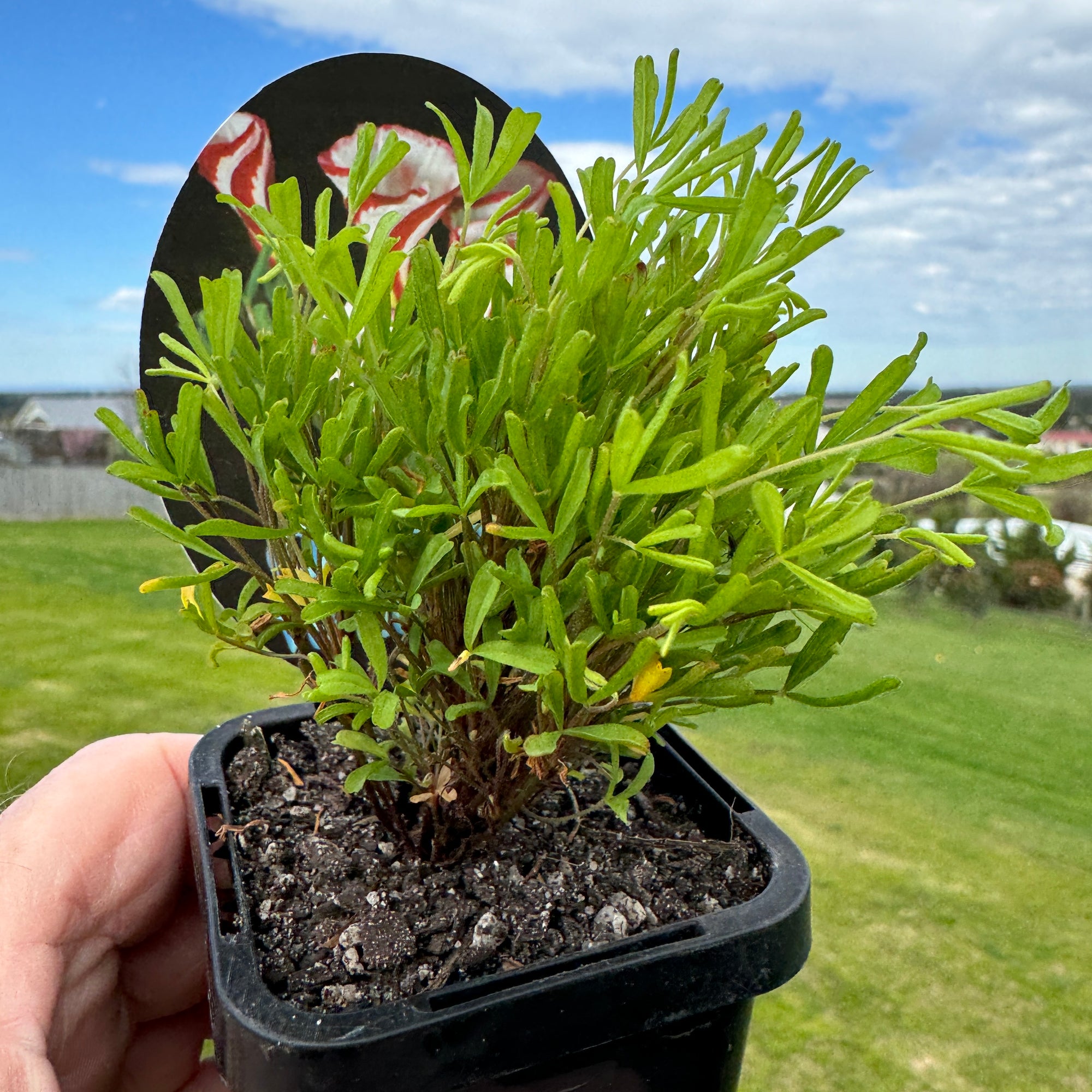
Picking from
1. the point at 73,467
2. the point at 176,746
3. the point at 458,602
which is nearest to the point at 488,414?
the point at 458,602

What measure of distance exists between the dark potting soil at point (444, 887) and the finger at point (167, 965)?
4.8 inches

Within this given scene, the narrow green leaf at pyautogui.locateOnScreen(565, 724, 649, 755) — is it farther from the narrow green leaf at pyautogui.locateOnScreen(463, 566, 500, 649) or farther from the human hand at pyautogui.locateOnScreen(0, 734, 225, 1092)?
the human hand at pyautogui.locateOnScreen(0, 734, 225, 1092)

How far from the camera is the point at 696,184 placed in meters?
0.33

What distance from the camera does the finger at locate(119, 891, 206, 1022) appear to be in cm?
51

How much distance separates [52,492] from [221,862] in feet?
6.31

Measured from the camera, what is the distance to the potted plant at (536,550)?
10.8 inches

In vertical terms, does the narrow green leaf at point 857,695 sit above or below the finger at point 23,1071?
above

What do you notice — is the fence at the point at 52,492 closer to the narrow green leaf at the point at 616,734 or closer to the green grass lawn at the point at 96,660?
the green grass lawn at the point at 96,660

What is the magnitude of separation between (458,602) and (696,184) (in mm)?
176

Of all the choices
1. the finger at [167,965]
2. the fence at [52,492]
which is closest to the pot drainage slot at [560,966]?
the finger at [167,965]

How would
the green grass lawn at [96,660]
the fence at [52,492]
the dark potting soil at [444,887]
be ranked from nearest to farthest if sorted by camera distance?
1. the dark potting soil at [444,887]
2. the green grass lawn at [96,660]
3. the fence at [52,492]

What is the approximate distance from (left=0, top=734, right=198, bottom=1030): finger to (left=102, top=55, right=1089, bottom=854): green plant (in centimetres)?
19

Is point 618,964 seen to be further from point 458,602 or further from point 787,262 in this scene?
point 787,262

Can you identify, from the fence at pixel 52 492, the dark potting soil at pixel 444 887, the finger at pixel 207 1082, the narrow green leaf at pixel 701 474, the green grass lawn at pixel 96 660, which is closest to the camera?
the narrow green leaf at pixel 701 474
